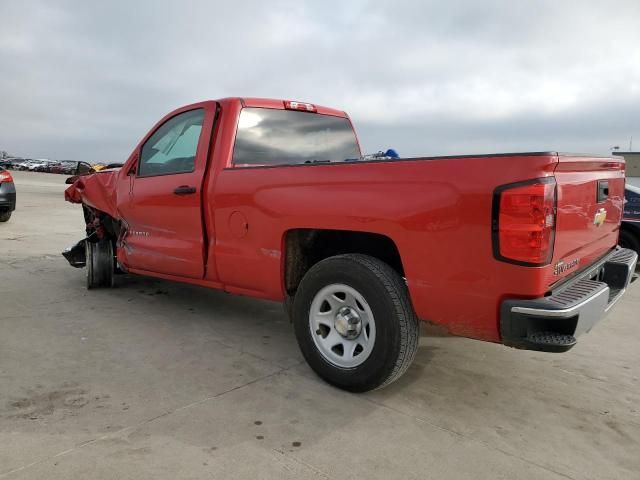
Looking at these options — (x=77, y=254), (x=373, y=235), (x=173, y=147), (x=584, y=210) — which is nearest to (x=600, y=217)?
(x=584, y=210)

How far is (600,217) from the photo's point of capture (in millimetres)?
3295

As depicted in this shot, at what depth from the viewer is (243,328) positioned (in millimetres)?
4551

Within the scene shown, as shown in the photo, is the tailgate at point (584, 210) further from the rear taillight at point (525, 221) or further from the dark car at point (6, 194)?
the dark car at point (6, 194)

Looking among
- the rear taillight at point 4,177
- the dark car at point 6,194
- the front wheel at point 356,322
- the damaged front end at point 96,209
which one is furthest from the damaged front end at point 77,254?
the rear taillight at point 4,177

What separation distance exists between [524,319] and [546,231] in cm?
43

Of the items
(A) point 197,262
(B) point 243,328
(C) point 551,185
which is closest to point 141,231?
(A) point 197,262

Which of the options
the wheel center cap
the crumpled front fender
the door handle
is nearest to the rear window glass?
the door handle

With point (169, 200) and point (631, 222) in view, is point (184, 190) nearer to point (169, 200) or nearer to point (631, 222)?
point (169, 200)

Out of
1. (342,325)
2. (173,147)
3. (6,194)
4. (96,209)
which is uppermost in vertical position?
(173,147)

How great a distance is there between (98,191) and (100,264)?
2.62ft

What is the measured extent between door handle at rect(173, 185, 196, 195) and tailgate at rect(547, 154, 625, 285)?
2.67 meters

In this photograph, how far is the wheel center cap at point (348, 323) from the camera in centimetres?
317

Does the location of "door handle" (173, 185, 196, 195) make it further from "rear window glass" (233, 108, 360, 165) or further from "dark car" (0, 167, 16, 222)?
"dark car" (0, 167, 16, 222)

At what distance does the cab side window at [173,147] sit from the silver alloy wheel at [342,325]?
5.67 feet
